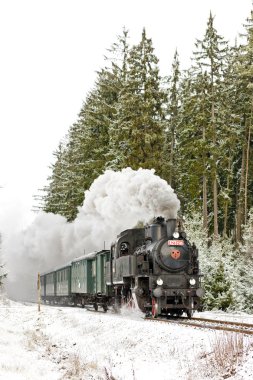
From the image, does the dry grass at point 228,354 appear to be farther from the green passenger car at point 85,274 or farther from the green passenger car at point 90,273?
the green passenger car at point 85,274

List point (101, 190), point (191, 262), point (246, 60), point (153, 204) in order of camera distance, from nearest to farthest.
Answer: point (191, 262) < point (153, 204) < point (101, 190) < point (246, 60)

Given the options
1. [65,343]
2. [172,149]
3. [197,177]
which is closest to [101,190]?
[197,177]

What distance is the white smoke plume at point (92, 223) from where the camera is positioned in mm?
26370

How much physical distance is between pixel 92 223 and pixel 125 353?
30848 mm

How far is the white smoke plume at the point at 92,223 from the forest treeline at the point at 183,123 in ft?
9.25

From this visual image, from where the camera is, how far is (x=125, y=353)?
46.2 feet

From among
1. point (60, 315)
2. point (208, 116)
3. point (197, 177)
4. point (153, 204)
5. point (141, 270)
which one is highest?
point (208, 116)

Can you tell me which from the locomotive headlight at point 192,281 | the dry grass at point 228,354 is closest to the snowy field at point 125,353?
the dry grass at point 228,354

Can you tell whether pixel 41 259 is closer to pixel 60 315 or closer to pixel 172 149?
pixel 172 149

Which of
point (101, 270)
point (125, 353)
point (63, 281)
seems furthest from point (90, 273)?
point (125, 353)

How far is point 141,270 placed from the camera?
20766 mm

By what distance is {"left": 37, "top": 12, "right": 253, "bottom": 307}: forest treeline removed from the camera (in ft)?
142

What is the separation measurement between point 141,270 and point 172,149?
3031 cm

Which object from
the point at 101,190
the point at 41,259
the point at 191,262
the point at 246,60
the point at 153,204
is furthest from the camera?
the point at 41,259
